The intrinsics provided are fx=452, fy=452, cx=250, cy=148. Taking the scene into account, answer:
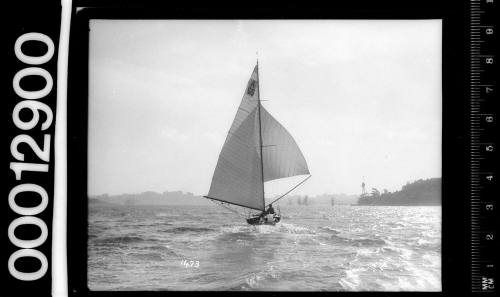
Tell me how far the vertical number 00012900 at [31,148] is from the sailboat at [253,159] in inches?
70.2

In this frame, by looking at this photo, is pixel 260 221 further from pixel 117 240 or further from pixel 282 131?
pixel 117 240

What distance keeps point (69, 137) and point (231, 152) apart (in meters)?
1.88

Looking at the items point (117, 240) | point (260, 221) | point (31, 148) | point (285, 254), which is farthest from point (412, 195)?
point (31, 148)

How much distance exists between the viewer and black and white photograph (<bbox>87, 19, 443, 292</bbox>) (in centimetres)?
474

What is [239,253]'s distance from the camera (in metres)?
5.36

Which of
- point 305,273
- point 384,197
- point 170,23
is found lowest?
point 305,273

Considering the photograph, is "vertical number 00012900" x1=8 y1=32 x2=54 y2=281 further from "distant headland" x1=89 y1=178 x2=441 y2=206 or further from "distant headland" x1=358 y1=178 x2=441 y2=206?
"distant headland" x1=358 y1=178 x2=441 y2=206
